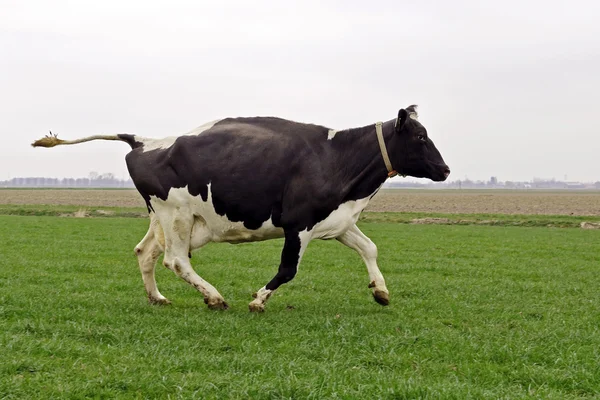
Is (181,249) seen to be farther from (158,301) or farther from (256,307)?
(256,307)

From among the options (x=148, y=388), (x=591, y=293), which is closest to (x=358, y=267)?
(x=591, y=293)

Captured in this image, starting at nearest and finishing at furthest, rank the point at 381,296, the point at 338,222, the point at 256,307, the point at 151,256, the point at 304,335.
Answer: the point at 304,335 < the point at 256,307 < the point at 338,222 < the point at 381,296 < the point at 151,256

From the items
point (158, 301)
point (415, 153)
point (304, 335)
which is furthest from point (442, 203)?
point (304, 335)

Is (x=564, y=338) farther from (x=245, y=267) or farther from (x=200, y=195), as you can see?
(x=245, y=267)

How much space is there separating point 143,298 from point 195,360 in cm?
374

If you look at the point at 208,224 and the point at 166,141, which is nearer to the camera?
the point at 208,224

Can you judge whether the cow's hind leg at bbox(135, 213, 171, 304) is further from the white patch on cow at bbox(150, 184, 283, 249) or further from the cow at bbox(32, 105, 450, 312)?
the white patch on cow at bbox(150, 184, 283, 249)

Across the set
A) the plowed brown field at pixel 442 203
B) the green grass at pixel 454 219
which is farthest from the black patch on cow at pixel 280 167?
the green grass at pixel 454 219

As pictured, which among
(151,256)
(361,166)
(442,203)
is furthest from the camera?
(442,203)

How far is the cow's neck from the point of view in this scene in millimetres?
8648

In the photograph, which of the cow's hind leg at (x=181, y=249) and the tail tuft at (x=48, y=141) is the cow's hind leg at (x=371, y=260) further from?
the tail tuft at (x=48, y=141)

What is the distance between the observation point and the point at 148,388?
16.7 feet

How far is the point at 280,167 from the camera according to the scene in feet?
27.5

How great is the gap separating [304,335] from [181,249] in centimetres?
242
